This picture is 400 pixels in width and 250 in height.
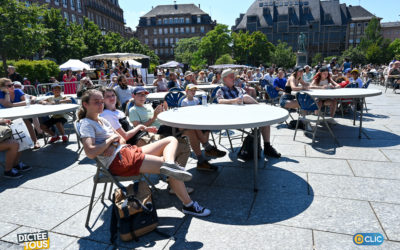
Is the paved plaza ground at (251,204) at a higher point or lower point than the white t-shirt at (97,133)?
lower

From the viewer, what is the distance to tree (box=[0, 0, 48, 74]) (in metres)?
13.2

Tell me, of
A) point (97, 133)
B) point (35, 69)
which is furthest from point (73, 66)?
point (97, 133)

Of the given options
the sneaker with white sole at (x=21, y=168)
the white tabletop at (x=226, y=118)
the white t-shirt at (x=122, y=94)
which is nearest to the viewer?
the white tabletop at (x=226, y=118)

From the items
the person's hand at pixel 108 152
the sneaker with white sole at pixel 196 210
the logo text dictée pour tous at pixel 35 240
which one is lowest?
the logo text dictée pour tous at pixel 35 240

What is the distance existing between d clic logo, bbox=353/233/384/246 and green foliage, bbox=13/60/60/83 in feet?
71.7

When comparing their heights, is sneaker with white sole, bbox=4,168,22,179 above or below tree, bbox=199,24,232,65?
below

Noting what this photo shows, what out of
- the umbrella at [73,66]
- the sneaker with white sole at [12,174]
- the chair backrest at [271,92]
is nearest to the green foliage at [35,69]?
the umbrella at [73,66]

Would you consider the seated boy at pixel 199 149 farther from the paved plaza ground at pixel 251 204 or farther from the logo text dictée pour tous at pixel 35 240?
the logo text dictée pour tous at pixel 35 240

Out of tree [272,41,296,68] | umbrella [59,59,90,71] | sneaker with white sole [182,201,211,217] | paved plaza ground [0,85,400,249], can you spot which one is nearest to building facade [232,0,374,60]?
tree [272,41,296,68]

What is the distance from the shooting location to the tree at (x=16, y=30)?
13.2 meters

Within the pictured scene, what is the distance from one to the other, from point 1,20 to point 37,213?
14400 millimetres

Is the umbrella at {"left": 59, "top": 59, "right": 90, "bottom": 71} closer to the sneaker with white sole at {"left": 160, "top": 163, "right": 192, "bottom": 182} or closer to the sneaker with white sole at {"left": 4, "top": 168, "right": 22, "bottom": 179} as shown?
the sneaker with white sole at {"left": 4, "top": 168, "right": 22, "bottom": 179}

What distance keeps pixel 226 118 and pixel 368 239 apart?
5.90 feet

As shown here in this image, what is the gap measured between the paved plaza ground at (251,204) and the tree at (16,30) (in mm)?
11672
